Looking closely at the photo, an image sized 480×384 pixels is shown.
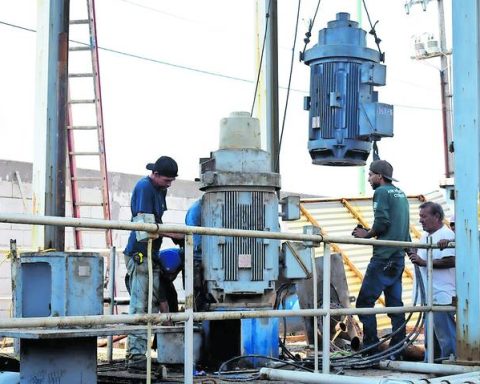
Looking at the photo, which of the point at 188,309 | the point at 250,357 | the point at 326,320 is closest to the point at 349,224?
the point at 250,357

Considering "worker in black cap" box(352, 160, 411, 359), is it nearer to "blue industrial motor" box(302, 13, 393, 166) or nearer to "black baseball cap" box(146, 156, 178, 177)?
"blue industrial motor" box(302, 13, 393, 166)

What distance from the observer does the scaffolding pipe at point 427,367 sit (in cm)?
678

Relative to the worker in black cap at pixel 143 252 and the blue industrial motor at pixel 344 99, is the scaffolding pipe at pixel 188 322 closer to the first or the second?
the worker in black cap at pixel 143 252

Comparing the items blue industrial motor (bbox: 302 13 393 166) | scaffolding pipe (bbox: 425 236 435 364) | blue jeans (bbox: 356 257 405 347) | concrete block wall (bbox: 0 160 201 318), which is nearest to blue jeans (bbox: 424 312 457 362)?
blue jeans (bbox: 356 257 405 347)

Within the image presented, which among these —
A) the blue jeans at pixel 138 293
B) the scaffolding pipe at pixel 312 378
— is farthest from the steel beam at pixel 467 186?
the blue jeans at pixel 138 293

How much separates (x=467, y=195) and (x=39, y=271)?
9.94 feet

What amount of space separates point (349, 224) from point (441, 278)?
5.73 metres

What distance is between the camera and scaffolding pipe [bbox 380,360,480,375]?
22.2ft

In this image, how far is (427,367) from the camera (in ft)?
23.0

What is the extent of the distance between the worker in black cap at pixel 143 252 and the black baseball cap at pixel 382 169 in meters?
1.83

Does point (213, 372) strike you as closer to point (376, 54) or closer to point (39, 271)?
point (39, 271)

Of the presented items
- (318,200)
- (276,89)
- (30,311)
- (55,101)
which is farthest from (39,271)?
(318,200)

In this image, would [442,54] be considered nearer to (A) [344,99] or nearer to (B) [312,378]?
(A) [344,99]

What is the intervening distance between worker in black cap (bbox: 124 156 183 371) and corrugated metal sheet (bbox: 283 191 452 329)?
5.44m
